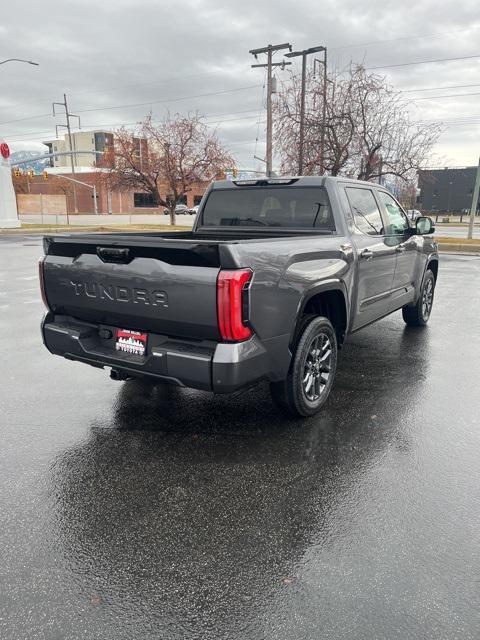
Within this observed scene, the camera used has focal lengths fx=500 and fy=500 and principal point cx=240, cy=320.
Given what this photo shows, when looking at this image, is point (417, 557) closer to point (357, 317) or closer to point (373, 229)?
point (357, 317)

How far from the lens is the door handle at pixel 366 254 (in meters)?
4.78

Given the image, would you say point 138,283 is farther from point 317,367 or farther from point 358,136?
point 358,136

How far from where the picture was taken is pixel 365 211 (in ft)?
17.2

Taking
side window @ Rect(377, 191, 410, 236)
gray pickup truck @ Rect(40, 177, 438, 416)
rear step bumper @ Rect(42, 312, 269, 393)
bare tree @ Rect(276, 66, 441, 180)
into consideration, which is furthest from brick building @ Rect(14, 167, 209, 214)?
rear step bumper @ Rect(42, 312, 269, 393)

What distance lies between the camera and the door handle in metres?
4.78

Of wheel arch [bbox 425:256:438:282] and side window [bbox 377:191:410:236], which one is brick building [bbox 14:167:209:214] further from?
side window [bbox 377:191:410:236]

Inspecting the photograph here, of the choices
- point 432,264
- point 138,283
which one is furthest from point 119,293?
point 432,264

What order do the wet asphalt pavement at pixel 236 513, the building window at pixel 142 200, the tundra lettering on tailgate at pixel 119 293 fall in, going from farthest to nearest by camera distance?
the building window at pixel 142 200 → the tundra lettering on tailgate at pixel 119 293 → the wet asphalt pavement at pixel 236 513

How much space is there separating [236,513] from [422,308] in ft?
17.4

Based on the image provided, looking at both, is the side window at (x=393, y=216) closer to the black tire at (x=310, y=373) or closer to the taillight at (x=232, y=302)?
the black tire at (x=310, y=373)

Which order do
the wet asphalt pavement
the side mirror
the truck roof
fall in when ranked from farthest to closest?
1. the side mirror
2. the truck roof
3. the wet asphalt pavement

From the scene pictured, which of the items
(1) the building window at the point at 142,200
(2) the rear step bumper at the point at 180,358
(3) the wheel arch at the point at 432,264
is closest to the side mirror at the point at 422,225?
(3) the wheel arch at the point at 432,264

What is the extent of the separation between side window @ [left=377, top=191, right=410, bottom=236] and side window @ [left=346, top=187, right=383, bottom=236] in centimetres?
28

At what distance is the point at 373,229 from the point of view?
529cm
